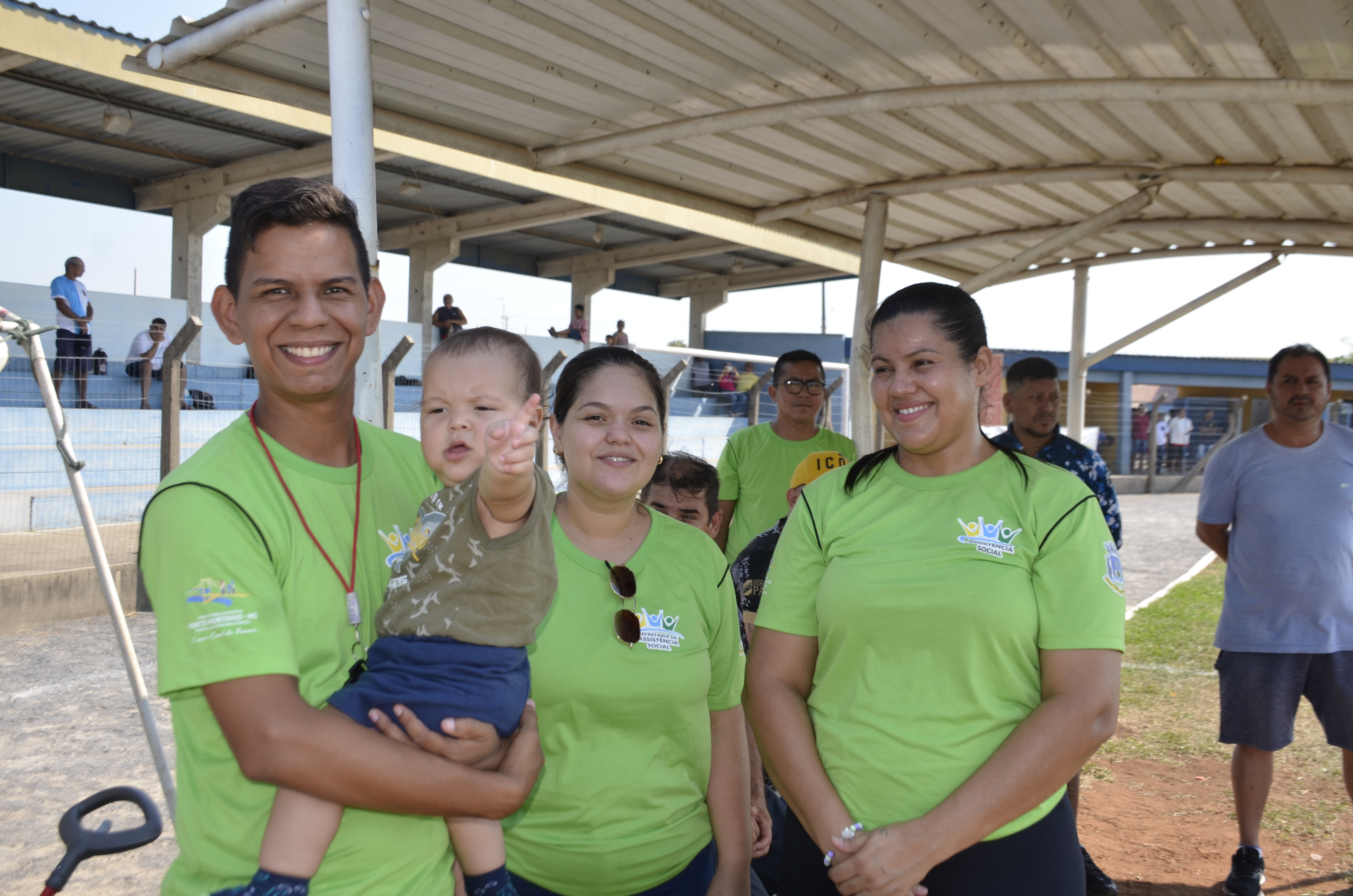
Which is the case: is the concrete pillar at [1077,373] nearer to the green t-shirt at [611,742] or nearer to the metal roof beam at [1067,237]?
the metal roof beam at [1067,237]

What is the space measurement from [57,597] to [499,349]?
22.2 ft

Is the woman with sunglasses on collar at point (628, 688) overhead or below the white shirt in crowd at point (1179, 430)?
below

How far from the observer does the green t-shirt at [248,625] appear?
1.44 metres

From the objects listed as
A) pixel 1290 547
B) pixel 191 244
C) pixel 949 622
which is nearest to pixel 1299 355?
pixel 1290 547

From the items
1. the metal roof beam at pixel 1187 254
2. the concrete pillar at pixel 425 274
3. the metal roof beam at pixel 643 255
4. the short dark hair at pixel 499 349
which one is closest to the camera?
the short dark hair at pixel 499 349

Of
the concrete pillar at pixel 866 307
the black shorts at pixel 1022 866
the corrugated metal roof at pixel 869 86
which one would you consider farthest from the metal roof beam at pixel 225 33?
the concrete pillar at pixel 866 307

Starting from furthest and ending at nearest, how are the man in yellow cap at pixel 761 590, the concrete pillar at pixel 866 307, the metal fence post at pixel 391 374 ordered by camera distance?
the concrete pillar at pixel 866 307
the metal fence post at pixel 391 374
the man in yellow cap at pixel 761 590

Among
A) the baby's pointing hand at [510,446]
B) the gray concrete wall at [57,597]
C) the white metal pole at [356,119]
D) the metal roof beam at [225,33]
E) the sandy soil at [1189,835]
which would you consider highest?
the metal roof beam at [225,33]

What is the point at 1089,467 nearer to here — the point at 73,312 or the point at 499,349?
the point at 499,349

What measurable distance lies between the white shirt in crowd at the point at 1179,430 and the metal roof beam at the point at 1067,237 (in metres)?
15.8

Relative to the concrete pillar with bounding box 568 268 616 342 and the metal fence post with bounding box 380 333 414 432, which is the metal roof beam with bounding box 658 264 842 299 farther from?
the metal fence post with bounding box 380 333 414 432

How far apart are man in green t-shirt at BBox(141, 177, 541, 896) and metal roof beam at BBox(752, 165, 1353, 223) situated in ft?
24.1

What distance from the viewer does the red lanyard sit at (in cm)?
160

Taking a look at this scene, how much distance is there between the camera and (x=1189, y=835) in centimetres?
459
